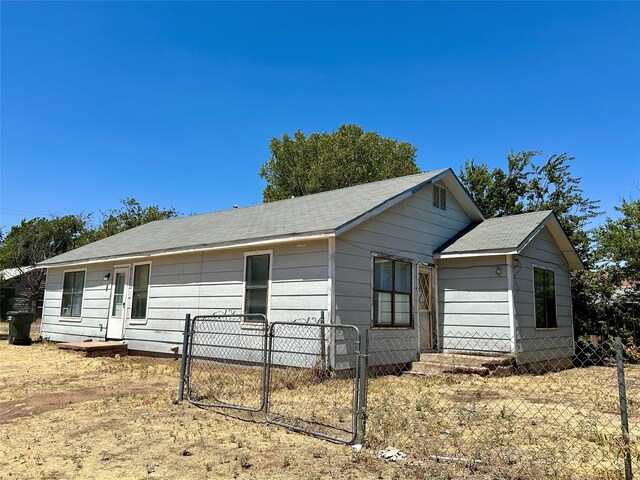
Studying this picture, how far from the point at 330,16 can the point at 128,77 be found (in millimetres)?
6829

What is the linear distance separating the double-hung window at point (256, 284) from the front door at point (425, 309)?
12.8ft

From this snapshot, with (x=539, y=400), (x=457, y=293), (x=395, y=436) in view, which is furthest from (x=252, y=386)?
(x=457, y=293)

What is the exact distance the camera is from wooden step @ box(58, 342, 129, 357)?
1243 centimetres

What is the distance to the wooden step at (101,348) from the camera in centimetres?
1243

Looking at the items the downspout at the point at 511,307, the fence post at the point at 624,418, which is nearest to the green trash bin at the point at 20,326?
the downspout at the point at 511,307

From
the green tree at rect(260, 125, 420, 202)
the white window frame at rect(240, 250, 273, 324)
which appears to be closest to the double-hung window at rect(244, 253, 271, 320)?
the white window frame at rect(240, 250, 273, 324)

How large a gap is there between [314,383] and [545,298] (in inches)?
293

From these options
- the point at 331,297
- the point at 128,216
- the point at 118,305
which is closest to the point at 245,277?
the point at 331,297

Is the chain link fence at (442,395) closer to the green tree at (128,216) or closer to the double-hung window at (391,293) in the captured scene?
the double-hung window at (391,293)

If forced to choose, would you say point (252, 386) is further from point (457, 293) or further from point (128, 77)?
point (128, 77)

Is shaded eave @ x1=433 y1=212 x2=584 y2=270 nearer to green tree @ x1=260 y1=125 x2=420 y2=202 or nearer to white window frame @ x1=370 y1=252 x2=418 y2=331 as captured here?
white window frame @ x1=370 y1=252 x2=418 y2=331

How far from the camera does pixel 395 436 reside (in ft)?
15.9

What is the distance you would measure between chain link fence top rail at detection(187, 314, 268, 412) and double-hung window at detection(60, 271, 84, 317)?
634cm

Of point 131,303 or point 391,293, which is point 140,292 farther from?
point 391,293
